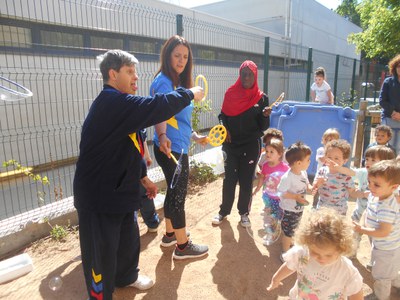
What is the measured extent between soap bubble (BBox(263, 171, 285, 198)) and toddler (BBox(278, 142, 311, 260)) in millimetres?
250

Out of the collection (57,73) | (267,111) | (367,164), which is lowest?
(367,164)

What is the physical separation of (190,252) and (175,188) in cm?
69

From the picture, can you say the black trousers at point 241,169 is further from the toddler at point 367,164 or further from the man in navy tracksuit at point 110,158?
the man in navy tracksuit at point 110,158

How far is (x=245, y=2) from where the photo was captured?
1728 cm

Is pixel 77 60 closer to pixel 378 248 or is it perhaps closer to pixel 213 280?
pixel 213 280

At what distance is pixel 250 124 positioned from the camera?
3.46 meters

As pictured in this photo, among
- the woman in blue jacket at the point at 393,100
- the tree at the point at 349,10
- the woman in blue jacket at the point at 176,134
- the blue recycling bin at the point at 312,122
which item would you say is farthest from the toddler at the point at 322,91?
the tree at the point at 349,10

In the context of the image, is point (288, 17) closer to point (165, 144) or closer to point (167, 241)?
point (167, 241)

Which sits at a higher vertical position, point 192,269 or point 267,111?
point 267,111

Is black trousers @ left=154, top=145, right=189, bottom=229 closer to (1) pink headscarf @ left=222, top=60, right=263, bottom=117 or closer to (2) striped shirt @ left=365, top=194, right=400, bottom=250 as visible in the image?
(1) pink headscarf @ left=222, top=60, right=263, bottom=117

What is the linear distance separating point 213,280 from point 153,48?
5.48 meters

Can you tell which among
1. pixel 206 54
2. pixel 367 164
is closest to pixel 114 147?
pixel 367 164

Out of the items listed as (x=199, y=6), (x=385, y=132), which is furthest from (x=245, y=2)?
(x=385, y=132)

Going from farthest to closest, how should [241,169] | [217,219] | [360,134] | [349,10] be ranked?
[349,10] → [360,134] → [217,219] → [241,169]
